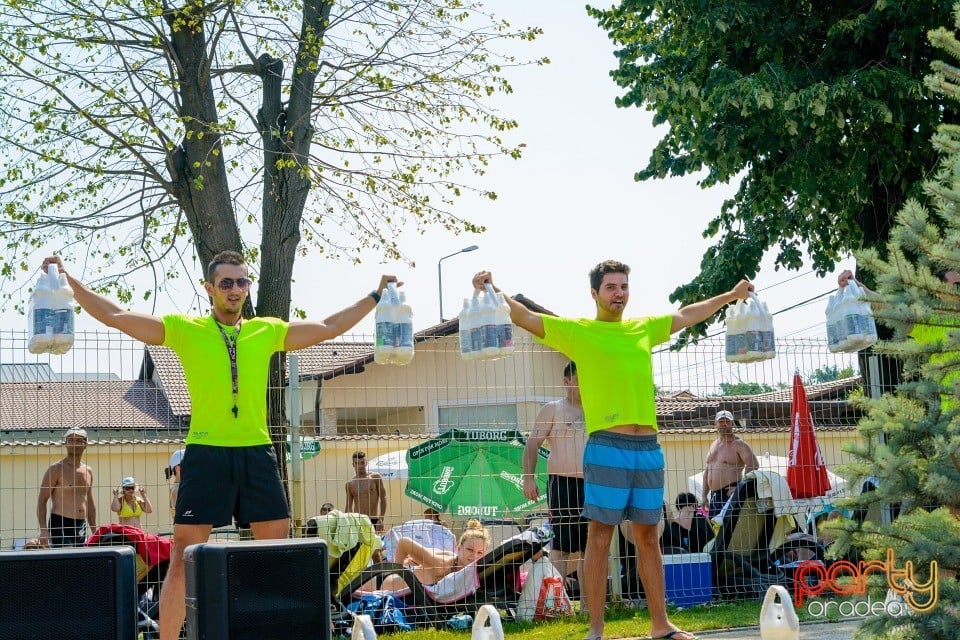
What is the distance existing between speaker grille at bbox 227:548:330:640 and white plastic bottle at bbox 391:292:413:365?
1.96 m

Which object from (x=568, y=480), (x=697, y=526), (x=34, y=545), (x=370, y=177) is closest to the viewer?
(x=34, y=545)

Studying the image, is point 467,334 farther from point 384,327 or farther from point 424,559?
point 424,559

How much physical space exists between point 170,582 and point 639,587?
3.98 metres

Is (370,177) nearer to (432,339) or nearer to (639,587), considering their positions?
(432,339)

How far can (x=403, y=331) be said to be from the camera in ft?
19.0

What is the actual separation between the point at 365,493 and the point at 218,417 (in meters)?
3.27

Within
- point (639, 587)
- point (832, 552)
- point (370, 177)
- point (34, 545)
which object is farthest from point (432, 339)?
point (370, 177)

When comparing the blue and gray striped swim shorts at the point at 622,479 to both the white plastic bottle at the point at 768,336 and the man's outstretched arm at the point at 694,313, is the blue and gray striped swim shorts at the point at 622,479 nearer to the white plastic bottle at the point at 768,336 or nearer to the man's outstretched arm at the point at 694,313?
the man's outstretched arm at the point at 694,313

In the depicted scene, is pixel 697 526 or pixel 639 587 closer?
pixel 639 587

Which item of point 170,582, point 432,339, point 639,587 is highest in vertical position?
point 432,339

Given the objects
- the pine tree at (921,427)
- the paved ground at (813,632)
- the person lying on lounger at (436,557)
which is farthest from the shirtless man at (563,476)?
the pine tree at (921,427)

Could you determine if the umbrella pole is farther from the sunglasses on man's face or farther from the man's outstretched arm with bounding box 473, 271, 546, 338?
the man's outstretched arm with bounding box 473, 271, 546, 338

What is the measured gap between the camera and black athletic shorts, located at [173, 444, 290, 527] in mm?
4859

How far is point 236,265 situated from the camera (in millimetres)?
5211
